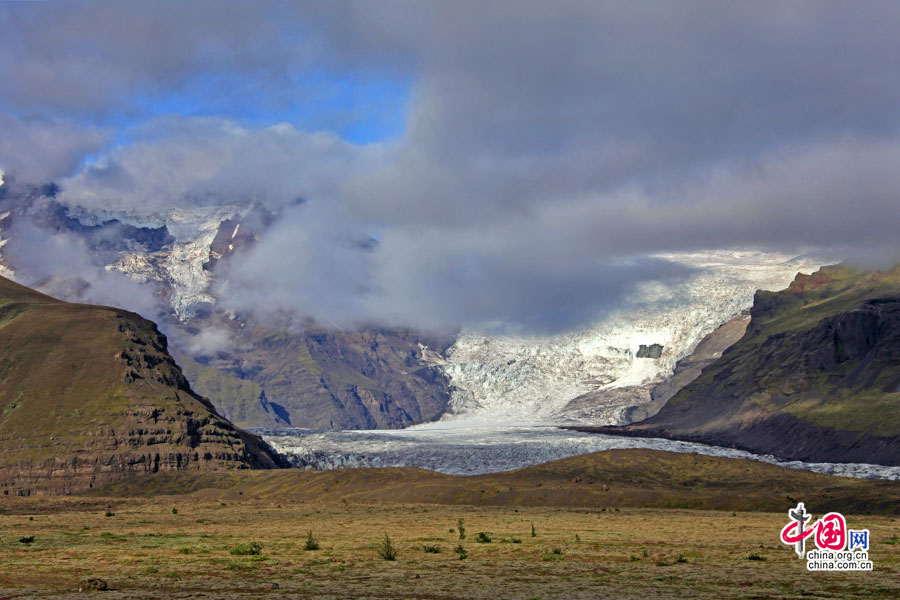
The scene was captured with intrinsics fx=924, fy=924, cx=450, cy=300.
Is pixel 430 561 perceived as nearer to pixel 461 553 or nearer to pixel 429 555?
pixel 461 553

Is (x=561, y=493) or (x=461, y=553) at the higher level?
(x=461, y=553)

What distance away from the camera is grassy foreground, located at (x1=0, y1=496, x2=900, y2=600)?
44906 millimetres

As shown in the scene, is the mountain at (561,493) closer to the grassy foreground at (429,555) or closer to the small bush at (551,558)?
the grassy foreground at (429,555)

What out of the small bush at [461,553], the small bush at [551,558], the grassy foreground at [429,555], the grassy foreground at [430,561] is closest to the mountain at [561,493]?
the grassy foreground at [429,555]

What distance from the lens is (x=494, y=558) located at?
197 feet

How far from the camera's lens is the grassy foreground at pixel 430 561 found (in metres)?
44.9

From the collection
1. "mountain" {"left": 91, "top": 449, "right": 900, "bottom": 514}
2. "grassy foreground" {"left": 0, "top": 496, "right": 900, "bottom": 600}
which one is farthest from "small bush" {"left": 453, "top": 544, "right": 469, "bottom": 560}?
"mountain" {"left": 91, "top": 449, "right": 900, "bottom": 514}

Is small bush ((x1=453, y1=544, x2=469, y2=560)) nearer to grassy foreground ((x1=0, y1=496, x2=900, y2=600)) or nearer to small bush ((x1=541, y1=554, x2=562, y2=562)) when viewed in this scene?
grassy foreground ((x1=0, y1=496, x2=900, y2=600))

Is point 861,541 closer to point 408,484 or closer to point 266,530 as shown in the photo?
point 266,530

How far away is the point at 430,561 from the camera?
189ft

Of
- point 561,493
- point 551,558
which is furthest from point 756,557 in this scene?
point 561,493

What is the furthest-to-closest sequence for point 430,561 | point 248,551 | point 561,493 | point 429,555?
1. point 561,493
2. point 248,551
3. point 429,555
4. point 430,561

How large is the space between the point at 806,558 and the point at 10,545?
57.2 meters

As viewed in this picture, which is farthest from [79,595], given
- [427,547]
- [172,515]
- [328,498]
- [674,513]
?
[328,498]
